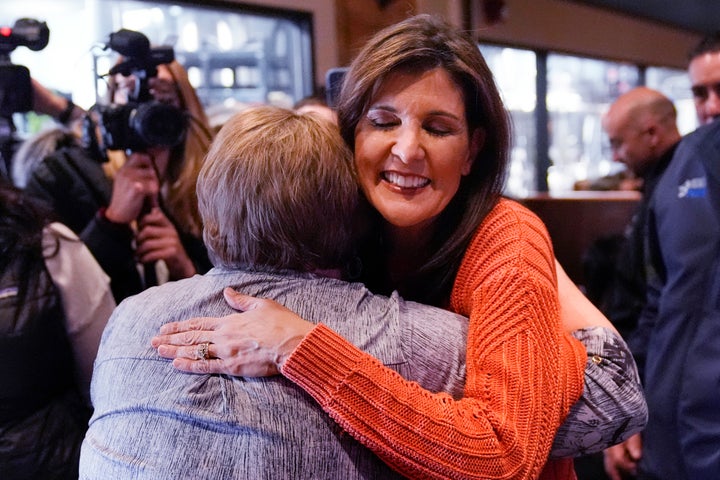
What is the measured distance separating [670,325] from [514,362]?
0.92 meters

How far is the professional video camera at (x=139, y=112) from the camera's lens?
168 cm

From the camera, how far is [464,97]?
1179 millimetres

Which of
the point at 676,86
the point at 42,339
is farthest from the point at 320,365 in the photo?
the point at 676,86

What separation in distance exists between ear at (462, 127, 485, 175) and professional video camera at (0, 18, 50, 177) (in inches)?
39.8

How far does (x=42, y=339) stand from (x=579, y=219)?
309 cm

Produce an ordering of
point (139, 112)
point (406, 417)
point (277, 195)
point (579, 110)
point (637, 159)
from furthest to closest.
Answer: point (579, 110) < point (637, 159) < point (139, 112) < point (277, 195) < point (406, 417)

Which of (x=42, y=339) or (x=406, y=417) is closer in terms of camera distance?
(x=406, y=417)

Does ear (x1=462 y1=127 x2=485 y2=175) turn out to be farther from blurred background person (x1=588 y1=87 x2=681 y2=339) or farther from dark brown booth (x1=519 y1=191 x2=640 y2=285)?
dark brown booth (x1=519 y1=191 x2=640 y2=285)

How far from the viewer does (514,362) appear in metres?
0.95

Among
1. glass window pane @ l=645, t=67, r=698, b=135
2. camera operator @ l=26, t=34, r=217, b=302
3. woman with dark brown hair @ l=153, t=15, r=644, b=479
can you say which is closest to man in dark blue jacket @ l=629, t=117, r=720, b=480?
woman with dark brown hair @ l=153, t=15, r=644, b=479

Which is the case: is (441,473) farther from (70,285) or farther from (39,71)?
(39,71)

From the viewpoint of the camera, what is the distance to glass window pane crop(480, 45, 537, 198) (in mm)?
6133

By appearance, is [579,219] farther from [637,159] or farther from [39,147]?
[39,147]

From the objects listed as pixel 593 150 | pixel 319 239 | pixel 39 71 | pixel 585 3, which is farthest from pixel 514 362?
pixel 593 150
